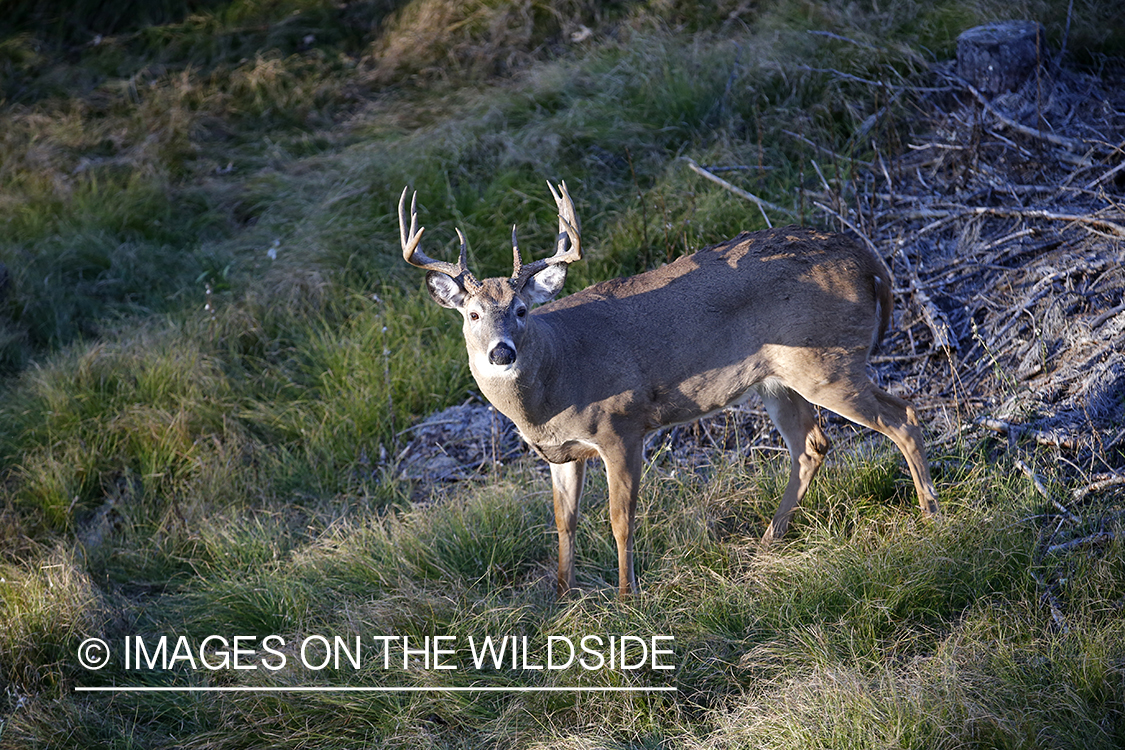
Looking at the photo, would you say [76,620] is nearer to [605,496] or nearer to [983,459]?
[605,496]

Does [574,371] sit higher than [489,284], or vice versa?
[489,284]

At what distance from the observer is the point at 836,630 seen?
3.64 m

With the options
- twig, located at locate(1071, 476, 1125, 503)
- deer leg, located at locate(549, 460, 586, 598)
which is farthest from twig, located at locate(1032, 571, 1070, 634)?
deer leg, located at locate(549, 460, 586, 598)

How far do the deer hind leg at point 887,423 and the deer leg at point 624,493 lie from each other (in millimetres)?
844

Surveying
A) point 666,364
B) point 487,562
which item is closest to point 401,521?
point 487,562

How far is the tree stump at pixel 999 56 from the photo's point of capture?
21.0 ft

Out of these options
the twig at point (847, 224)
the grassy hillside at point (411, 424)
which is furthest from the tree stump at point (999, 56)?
the twig at point (847, 224)

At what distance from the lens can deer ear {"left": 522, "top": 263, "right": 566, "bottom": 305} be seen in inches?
157

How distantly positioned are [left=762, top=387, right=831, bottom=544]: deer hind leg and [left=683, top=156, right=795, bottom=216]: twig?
64.7 inches

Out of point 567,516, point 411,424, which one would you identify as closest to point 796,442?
point 567,516

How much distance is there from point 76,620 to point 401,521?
1.50 metres

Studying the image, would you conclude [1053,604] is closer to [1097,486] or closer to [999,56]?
[1097,486]

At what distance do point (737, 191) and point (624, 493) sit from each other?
2.78 m

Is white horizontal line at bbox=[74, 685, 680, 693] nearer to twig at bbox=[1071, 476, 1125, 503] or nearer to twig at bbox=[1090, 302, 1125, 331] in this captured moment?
twig at bbox=[1071, 476, 1125, 503]
